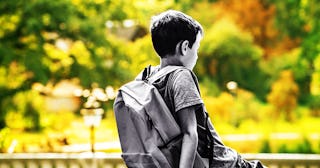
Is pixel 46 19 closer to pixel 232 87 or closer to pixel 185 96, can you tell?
pixel 232 87

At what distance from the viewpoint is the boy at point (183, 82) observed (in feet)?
5.44

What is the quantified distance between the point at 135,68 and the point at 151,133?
8.85 m

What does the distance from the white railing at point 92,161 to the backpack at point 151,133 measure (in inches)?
134

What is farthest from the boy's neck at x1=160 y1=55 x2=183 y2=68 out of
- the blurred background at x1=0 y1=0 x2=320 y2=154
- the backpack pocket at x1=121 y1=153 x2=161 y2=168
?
the blurred background at x1=0 y1=0 x2=320 y2=154

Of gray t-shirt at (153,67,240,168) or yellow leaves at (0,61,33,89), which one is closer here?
gray t-shirt at (153,67,240,168)

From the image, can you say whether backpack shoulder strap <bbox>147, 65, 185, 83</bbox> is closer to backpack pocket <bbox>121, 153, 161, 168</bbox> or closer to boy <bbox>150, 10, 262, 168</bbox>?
boy <bbox>150, 10, 262, 168</bbox>

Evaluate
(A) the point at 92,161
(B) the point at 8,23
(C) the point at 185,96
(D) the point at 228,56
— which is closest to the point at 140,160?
(C) the point at 185,96

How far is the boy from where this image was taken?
1.66m

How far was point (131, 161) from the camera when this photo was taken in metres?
1.70

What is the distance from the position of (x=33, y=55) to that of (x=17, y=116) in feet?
5.30

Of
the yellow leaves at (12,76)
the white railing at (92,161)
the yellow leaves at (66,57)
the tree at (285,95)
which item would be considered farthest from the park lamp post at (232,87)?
the white railing at (92,161)

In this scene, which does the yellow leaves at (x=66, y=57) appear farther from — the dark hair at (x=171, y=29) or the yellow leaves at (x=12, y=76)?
the dark hair at (x=171, y=29)

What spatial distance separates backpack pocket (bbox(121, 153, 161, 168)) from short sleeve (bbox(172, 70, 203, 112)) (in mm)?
145

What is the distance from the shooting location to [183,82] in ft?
5.49
